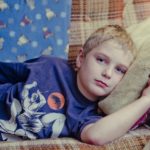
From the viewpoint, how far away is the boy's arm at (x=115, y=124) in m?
1.10

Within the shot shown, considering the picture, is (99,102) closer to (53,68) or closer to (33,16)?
(53,68)

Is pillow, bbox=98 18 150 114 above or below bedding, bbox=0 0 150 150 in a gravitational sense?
below

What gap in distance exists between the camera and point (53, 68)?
1.31 m

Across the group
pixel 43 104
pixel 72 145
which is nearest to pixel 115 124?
pixel 72 145

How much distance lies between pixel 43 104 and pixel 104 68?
0.21 meters

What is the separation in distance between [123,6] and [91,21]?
156 mm

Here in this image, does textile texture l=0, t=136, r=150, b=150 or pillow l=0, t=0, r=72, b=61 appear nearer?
textile texture l=0, t=136, r=150, b=150

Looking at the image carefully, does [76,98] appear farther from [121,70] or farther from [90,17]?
[90,17]

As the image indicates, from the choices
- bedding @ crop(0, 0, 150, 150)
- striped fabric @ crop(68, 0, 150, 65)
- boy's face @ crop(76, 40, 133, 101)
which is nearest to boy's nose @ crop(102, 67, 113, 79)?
boy's face @ crop(76, 40, 133, 101)

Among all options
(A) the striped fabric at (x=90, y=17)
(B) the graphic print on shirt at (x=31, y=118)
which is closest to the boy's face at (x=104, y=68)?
(B) the graphic print on shirt at (x=31, y=118)

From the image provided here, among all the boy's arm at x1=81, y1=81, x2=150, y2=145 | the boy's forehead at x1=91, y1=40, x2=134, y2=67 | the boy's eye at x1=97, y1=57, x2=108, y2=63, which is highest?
the boy's forehead at x1=91, y1=40, x2=134, y2=67

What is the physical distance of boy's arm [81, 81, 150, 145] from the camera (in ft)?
3.60

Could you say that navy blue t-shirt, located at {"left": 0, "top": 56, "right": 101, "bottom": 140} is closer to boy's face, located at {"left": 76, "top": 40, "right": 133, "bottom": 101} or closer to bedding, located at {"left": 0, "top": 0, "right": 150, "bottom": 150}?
boy's face, located at {"left": 76, "top": 40, "right": 133, "bottom": 101}

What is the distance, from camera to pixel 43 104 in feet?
3.96
